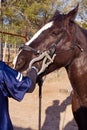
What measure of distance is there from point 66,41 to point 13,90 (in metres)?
1.00

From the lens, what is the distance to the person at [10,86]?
8.98 feet

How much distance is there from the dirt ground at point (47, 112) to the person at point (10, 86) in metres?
3.60

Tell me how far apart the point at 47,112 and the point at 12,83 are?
505 cm

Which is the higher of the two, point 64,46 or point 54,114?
point 64,46

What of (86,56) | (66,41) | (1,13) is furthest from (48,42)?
(1,13)

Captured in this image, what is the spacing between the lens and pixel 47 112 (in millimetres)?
7711

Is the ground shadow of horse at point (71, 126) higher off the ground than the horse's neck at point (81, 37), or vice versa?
the horse's neck at point (81, 37)

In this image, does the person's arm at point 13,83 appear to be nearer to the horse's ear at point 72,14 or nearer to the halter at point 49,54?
the halter at point 49,54

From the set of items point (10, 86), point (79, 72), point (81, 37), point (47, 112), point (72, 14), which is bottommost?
point (47, 112)

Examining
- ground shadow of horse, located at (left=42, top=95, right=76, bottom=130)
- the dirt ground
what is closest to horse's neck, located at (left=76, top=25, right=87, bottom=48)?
the dirt ground

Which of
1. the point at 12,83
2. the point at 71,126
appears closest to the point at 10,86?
the point at 12,83

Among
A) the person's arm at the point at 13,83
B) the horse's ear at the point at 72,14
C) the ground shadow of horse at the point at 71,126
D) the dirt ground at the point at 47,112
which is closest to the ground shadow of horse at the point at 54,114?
the dirt ground at the point at 47,112

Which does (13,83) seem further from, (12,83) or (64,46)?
(64,46)

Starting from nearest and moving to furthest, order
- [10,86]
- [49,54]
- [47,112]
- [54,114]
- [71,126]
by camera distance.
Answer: [10,86], [49,54], [71,126], [54,114], [47,112]
